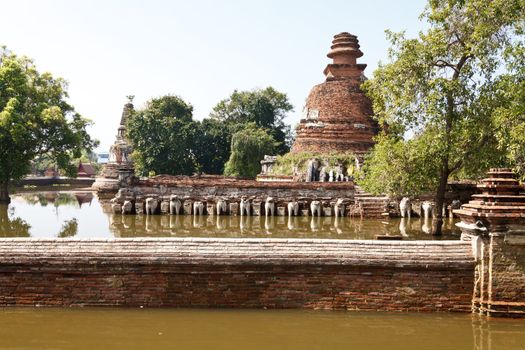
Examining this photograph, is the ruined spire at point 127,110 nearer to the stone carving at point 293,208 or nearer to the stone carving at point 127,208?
the stone carving at point 127,208

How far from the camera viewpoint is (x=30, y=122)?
24984 millimetres

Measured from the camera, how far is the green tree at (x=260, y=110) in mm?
48344

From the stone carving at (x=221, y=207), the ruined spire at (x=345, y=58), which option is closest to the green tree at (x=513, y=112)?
the stone carving at (x=221, y=207)

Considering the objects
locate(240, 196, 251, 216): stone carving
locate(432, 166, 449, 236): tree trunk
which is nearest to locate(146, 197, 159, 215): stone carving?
locate(240, 196, 251, 216): stone carving

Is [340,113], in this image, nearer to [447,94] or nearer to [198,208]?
[198,208]

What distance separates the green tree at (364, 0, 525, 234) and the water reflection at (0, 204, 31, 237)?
10817mm

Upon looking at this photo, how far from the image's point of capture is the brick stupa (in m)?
29.1

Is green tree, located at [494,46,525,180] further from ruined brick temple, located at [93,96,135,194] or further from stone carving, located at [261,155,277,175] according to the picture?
ruined brick temple, located at [93,96,135,194]

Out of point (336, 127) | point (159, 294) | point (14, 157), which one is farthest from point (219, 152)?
point (159, 294)

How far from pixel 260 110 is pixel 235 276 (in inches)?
1625

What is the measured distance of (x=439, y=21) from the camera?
1305 centimetres

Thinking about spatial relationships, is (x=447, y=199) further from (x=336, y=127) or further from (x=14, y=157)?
(x=14, y=157)

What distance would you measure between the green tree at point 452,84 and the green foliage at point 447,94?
2cm

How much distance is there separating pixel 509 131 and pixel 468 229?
4220 millimetres
